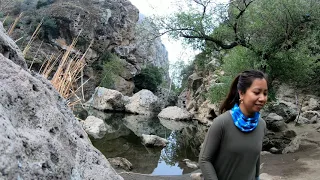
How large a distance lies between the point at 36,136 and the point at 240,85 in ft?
4.32

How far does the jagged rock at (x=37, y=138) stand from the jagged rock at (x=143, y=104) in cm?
2846

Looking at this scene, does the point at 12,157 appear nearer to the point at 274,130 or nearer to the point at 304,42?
the point at 304,42

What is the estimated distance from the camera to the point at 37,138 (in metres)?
1.52

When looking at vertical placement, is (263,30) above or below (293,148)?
above

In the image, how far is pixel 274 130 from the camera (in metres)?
15.3

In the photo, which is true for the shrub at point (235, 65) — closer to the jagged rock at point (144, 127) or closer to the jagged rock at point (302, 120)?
the jagged rock at point (144, 127)

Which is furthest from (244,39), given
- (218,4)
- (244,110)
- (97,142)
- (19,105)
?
(19,105)

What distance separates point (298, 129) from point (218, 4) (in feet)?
23.1

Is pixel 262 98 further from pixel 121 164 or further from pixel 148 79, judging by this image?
pixel 148 79

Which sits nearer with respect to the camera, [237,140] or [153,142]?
[237,140]

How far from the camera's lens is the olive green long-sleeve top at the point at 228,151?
203 centimetres

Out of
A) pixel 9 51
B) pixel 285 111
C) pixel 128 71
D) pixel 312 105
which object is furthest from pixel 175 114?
pixel 9 51

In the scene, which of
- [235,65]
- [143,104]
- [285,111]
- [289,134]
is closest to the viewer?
[235,65]

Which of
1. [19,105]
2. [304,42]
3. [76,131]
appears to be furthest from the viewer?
[304,42]
